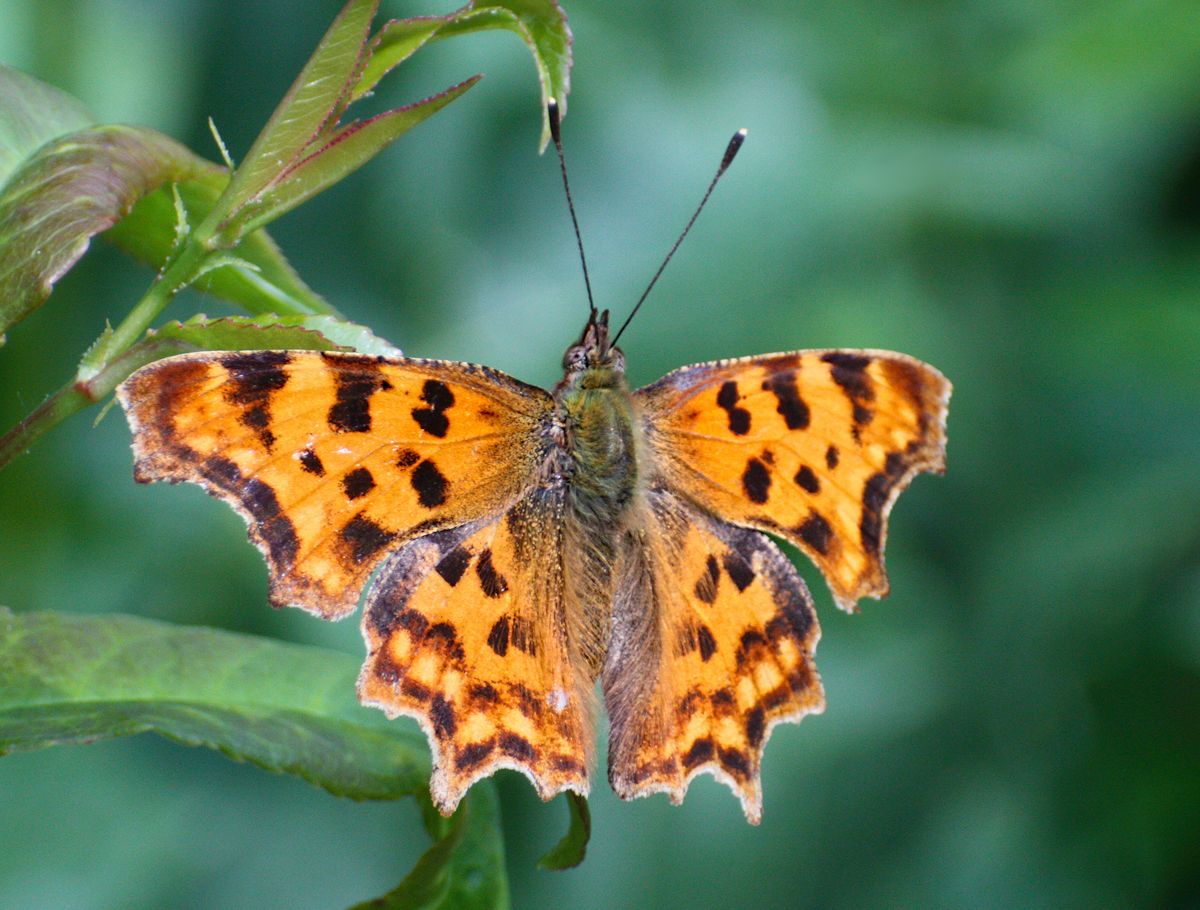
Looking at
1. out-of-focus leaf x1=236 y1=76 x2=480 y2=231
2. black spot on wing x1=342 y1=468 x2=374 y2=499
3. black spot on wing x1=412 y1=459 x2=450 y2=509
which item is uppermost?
out-of-focus leaf x1=236 y1=76 x2=480 y2=231

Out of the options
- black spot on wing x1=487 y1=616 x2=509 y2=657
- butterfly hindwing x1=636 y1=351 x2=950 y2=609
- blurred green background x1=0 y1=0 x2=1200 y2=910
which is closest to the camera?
black spot on wing x1=487 y1=616 x2=509 y2=657

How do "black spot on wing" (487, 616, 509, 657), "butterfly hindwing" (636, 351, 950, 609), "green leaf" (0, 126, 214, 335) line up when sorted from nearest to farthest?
"green leaf" (0, 126, 214, 335), "black spot on wing" (487, 616, 509, 657), "butterfly hindwing" (636, 351, 950, 609)

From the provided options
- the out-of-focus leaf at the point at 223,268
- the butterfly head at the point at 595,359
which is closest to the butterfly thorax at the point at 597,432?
the butterfly head at the point at 595,359

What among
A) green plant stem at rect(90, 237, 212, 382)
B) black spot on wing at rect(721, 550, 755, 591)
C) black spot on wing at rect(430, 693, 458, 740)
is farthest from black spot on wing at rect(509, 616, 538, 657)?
green plant stem at rect(90, 237, 212, 382)

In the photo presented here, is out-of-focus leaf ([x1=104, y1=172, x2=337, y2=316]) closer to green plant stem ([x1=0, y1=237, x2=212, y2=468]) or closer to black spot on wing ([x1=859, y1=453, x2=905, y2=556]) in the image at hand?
green plant stem ([x1=0, y1=237, x2=212, y2=468])

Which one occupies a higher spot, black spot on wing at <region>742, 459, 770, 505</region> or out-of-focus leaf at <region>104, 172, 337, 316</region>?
out-of-focus leaf at <region>104, 172, 337, 316</region>

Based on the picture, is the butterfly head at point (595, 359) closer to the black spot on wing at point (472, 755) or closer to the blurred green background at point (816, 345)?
the black spot on wing at point (472, 755)

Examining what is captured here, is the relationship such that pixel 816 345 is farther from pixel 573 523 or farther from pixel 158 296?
pixel 158 296
